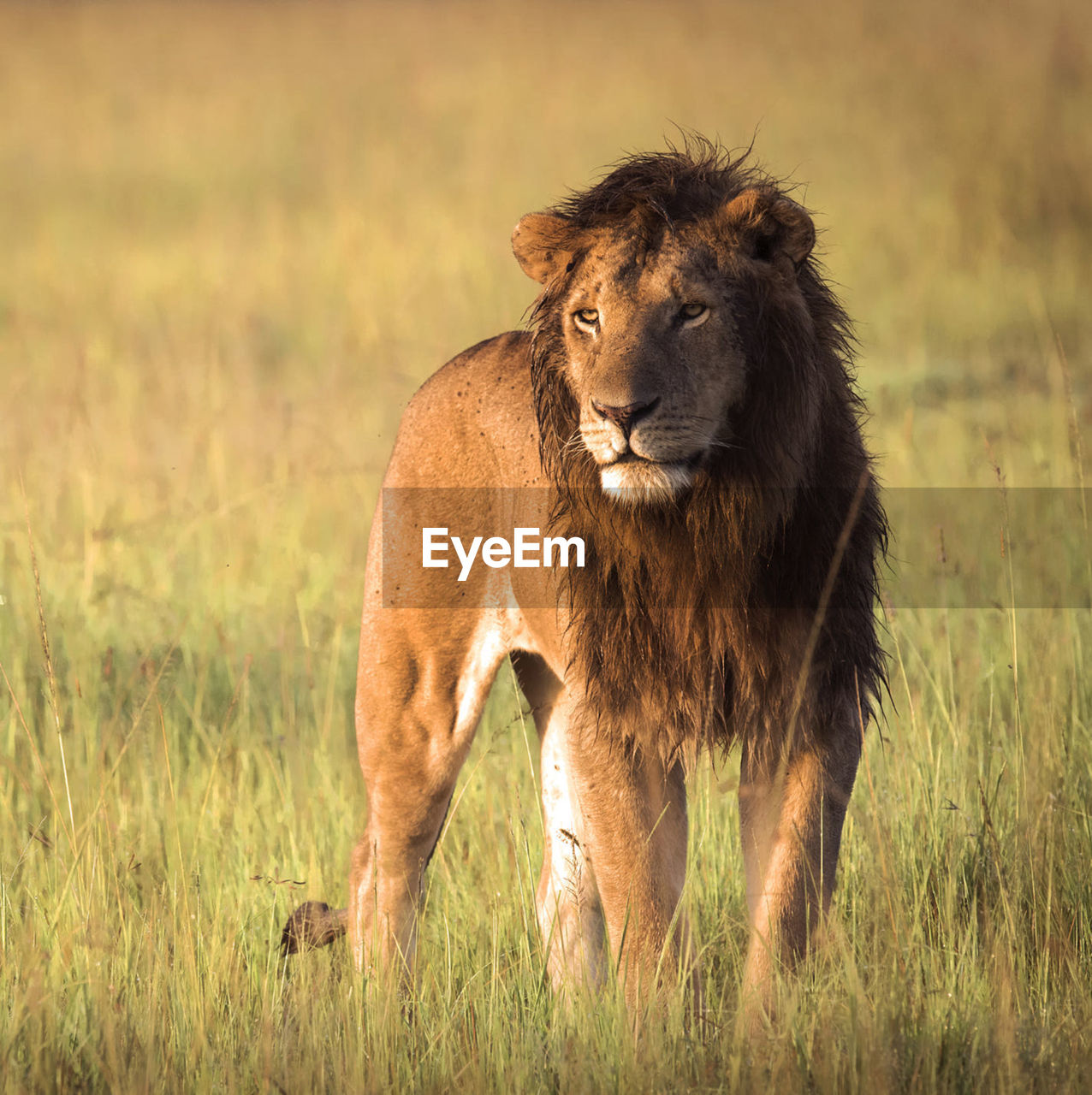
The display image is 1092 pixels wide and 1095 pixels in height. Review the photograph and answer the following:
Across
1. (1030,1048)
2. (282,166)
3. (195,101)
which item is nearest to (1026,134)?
(282,166)

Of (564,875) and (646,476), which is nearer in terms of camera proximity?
(646,476)

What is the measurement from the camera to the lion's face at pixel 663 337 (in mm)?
3078

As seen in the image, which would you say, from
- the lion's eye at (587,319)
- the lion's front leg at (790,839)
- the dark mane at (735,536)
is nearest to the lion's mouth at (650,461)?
the dark mane at (735,536)

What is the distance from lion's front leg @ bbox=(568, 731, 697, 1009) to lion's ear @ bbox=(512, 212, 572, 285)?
3.44 ft

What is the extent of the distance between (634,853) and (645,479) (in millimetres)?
876

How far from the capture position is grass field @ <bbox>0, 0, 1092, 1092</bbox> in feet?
10.4

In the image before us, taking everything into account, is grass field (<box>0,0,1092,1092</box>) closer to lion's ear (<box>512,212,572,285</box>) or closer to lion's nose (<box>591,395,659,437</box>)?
lion's ear (<box>512,212,572,285</box>)

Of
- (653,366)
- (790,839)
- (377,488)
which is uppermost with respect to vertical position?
(377,488)

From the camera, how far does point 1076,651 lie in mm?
4973

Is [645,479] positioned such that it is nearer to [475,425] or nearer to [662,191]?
[662,191]

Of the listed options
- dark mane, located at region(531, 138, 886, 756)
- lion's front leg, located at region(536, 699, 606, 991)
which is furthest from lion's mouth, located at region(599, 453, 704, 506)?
lion's front leg, located at region(536, 699, 606, 991)

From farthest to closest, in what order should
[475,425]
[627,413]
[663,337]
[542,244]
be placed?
[475,425]
[542,244]
[663,337]
[627,413]

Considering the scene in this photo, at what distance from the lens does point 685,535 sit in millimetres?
3416

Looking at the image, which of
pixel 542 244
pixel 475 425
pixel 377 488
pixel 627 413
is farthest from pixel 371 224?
pixel 627 413
